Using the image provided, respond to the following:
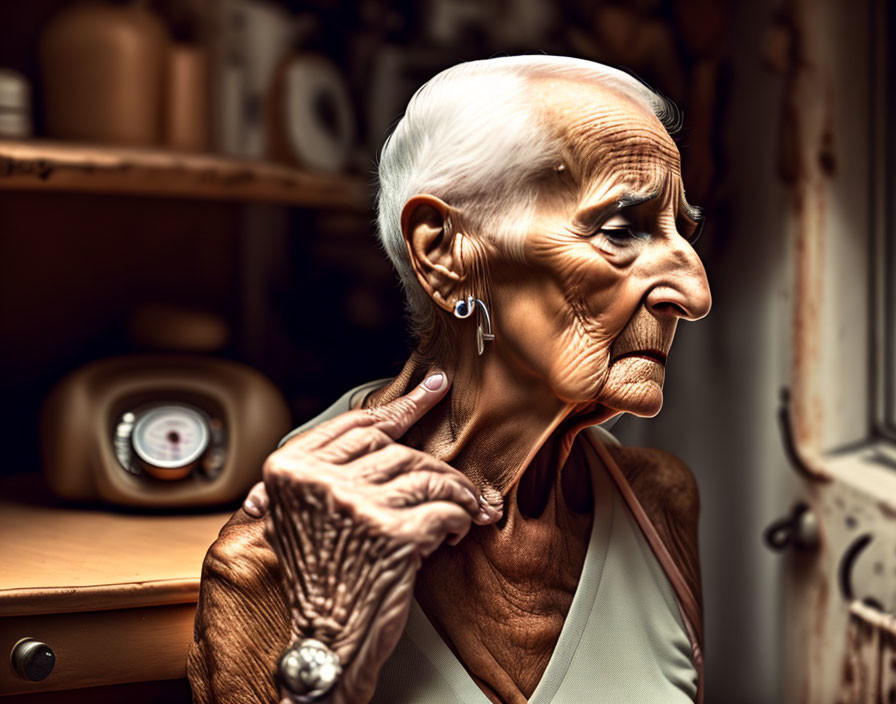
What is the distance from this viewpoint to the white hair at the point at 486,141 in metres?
0.86

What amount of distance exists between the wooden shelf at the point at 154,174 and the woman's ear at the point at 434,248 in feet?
2.28

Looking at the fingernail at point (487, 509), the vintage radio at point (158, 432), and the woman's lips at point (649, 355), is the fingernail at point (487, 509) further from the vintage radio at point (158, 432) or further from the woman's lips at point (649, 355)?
the vintage radio at point (158, 432)

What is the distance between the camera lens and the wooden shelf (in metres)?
1.40

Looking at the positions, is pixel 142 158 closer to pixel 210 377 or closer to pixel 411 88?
pixel 210 377

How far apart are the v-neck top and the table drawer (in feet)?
1.00

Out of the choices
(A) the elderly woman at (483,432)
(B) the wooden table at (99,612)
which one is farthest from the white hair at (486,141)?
(B) the wooden table at (99,612)

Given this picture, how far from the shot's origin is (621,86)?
0.92 metres

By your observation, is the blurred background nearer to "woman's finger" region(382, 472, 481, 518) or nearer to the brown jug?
the brown jug

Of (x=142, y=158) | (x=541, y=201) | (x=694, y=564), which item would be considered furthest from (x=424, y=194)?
(x=142, y=158)

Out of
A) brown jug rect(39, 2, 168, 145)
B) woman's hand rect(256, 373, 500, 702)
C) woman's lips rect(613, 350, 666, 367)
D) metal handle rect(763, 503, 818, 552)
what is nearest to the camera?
woman's hand rect(256, 373, 500, 702)

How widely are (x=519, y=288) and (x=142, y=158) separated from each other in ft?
2.62

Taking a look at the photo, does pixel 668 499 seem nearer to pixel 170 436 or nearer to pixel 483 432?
pixel 483 432

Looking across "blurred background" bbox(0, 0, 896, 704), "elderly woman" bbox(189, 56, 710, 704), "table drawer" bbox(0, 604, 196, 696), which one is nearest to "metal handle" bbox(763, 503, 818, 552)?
"blurred background" bbox(0, 0, 896, 704)

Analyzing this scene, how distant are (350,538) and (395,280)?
1.06 meters
